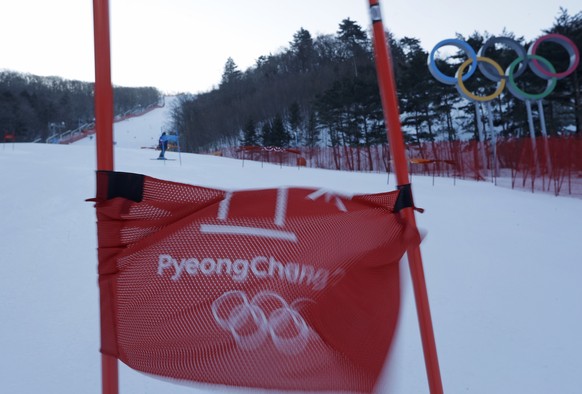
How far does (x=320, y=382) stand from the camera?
4.03 ft

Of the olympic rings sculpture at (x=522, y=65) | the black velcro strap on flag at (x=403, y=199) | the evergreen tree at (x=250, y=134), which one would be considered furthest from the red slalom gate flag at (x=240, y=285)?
the evergreen tree at (x=250, y=134)

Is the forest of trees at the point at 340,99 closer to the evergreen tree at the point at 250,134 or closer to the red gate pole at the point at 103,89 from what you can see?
the evergreen tree at the point at 250,134

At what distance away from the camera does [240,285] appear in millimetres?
1223

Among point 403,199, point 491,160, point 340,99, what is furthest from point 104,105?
point 340,99

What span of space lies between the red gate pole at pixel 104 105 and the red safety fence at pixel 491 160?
423 inches

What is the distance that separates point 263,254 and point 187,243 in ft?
0.76

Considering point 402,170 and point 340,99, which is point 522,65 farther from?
point 402,170

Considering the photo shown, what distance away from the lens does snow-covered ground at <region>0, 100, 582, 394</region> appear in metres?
2.25

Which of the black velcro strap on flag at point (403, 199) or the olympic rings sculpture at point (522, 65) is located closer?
the black velcro strap on flag at point (403, 199)

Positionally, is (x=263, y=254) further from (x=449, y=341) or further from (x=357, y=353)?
(x=449, y=341)

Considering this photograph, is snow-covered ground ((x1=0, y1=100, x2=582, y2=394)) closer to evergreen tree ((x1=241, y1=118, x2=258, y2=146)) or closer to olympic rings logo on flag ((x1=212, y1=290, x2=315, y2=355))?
olympic rings logo on flag ((x1=212, y1=290, x2=315, y2=355))

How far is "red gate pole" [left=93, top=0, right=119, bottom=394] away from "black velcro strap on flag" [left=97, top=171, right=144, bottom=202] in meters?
0.07

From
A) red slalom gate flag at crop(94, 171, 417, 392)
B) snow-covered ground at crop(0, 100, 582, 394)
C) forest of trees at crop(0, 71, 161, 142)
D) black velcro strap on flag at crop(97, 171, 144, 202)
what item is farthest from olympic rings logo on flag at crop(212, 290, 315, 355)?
forest of trees at crop(0, 71, 161, 142)

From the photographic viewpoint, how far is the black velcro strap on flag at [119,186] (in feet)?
4.11
